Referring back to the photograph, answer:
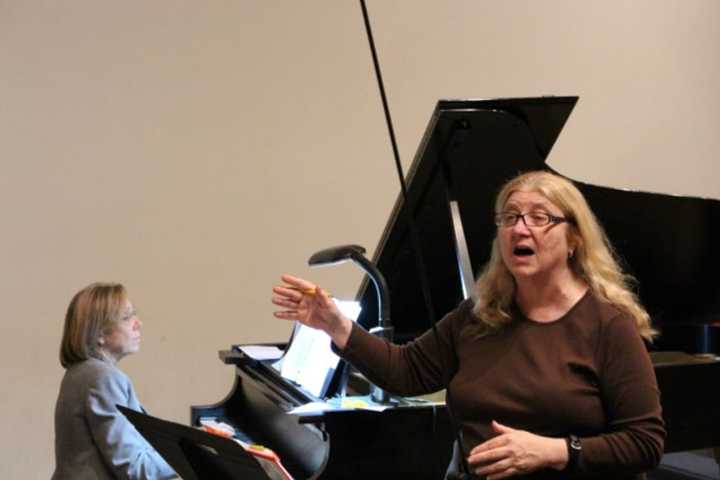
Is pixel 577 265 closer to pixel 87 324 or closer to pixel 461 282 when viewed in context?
pixel 461 282

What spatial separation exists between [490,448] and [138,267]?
2.84m

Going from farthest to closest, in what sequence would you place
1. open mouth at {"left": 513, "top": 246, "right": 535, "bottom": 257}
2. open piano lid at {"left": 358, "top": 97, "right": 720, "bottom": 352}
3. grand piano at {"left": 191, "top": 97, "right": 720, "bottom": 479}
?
open piano lid at {"left": 358, "top": 97, "right": 720, "bottom": 352}
grand piano at {"left": 191, "top": 97, "right": 720, "bottom": 479}
open mouth at {"left": 513, "top": 246, "right": 535, "bottom": 257}

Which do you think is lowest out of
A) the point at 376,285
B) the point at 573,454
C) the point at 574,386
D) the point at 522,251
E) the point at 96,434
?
the point at 96,434

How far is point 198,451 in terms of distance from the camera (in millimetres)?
1622

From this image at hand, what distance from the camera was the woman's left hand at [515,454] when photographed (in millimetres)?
1456

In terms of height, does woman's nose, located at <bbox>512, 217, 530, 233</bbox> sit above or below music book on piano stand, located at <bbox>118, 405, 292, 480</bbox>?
above

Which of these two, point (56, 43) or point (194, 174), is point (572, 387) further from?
point (56, 43)

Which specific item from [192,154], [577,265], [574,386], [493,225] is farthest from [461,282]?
[192,154]

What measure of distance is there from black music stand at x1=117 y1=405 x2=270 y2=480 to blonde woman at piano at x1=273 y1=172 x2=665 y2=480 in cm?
35

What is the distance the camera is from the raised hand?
68.9 inches

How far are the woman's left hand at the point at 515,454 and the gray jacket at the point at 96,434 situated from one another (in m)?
1.16

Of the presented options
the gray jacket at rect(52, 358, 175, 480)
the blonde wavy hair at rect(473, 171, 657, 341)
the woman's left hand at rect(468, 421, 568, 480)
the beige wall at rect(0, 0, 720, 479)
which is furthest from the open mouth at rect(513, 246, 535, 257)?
the beige wall at rect(0, 0, 720, 479)

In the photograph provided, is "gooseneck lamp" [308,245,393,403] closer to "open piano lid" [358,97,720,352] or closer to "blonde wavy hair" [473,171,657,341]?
"open piano lid" [358,97,720,352]

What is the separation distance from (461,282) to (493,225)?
0.24m
